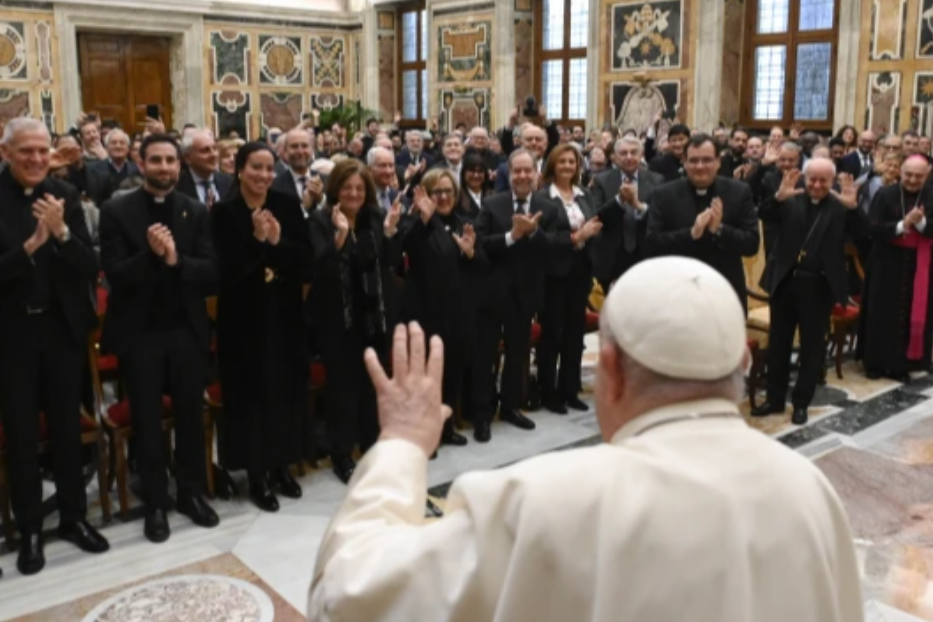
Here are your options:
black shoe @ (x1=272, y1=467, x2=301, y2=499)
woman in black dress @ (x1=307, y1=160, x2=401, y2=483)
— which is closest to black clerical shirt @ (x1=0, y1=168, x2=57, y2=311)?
woman in black dress @ (x1=307, y1=160, x2=401, y2=483)

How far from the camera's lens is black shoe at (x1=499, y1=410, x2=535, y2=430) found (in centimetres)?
612

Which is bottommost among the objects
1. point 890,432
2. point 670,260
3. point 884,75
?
point 890,432

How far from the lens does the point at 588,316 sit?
271 inches

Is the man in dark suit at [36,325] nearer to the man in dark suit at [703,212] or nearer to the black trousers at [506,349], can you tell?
the black trousers at [506,349]

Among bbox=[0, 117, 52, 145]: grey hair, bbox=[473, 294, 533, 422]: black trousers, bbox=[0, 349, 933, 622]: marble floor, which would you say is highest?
bbox=[0, 117, 52, 145]: grey hair

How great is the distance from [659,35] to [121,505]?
11.9 m

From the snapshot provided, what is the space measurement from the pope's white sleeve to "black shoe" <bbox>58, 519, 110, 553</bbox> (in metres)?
3.07

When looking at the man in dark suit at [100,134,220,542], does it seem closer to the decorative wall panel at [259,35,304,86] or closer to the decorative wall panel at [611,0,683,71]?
the decorative wall panel at [611,0,683,71]

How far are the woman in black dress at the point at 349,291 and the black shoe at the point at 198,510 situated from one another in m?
0.77

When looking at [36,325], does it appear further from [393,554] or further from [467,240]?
[393,554]

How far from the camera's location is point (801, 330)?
250 inches

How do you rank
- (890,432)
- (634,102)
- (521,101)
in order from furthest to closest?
(521,101) < (634,102) < (890,432)

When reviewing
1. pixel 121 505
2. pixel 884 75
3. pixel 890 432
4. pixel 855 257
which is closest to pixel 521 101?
pixel 884 75

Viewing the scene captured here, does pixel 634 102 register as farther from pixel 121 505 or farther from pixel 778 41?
pixel 121 505
